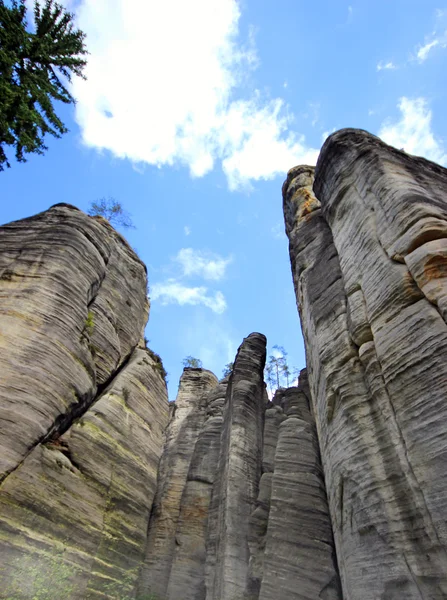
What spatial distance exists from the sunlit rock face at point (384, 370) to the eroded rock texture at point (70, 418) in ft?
20.7

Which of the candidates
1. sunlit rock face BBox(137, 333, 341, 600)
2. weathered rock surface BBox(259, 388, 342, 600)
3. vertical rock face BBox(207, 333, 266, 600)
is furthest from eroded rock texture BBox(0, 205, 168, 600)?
weathered rock surface BBox(259, 388, 342, 600)

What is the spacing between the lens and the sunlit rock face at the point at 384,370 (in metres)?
6.89

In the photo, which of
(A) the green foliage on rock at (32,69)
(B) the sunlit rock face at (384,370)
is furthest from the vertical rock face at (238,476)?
(A) the green foliage on rock at (32,69)

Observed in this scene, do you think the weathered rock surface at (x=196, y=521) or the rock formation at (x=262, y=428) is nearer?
the rock formation at (x=262, y=428)

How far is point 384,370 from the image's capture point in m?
8.68

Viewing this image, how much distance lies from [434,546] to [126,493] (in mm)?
9167

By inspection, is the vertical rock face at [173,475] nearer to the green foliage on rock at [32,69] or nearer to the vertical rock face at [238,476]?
the vertical rock face at [238,476]

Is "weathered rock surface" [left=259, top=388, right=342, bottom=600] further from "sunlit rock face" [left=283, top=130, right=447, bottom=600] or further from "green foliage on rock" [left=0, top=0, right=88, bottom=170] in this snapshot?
"green foliage on rock" [left=0, top=0, right=88, bottom=170]

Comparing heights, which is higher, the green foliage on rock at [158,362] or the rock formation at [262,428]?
the green foliage on rock at [158,362]

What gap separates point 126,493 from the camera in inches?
Result: 492

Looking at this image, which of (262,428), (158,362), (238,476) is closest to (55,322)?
(158,362)

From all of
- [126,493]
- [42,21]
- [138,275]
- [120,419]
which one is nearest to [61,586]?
[126,493]

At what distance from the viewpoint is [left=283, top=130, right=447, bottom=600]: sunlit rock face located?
6.89 meters

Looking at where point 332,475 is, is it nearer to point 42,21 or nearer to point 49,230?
point 49,230
